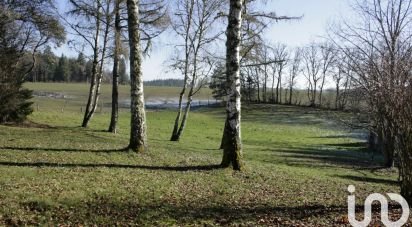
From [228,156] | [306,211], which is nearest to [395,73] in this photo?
[306,211]

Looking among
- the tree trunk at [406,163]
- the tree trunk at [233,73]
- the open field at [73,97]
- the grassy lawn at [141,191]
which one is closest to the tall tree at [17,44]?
the grassy lawn at [141,191]

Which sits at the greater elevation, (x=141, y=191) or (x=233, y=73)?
(x=233, y=73)

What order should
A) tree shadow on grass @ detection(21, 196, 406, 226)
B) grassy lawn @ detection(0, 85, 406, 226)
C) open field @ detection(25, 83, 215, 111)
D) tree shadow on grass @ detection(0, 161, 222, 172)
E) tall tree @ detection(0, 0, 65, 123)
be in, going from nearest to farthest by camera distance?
tree shadow on grass @ detection(21, 196, 406, 226) → grassy lawn @ detection(0, 85, 406, 226) → tree shadow on grass @ detection(0, 161, 222, 172) → tall tree @ detection(0, 0, 65, 123) → open field @ detection(25, 83, 215, 111)

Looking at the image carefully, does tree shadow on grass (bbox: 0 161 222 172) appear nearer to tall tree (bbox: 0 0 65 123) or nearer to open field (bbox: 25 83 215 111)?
tall tree (bbox: 0 0 65 123)

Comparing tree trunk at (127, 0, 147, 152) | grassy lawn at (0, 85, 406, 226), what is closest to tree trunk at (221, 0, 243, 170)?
grassy lawn at (0, 85, 406, 226)

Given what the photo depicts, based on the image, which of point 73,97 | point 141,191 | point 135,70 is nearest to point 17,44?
point 135,70

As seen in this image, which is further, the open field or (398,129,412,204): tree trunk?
the open field

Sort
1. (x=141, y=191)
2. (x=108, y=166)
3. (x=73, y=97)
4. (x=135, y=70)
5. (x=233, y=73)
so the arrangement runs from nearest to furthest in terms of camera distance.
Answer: (x=141, y=191) → (x=108, y=166) → (x=233, y=73) → (x=135, y=70) → (x=73, y=97)

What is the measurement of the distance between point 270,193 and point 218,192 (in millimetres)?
1362

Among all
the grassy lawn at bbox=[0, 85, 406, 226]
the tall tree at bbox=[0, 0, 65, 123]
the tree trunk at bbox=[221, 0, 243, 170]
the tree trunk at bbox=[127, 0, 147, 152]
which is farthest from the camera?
the tall tree at bbox=[0, 0, 65, 123]

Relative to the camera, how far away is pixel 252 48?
23016 mm

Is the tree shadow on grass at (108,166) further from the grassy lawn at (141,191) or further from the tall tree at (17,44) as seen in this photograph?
the tall tree at (17,44)

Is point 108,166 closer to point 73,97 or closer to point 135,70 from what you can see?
point 135,70

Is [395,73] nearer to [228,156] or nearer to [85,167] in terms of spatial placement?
[228,156]
